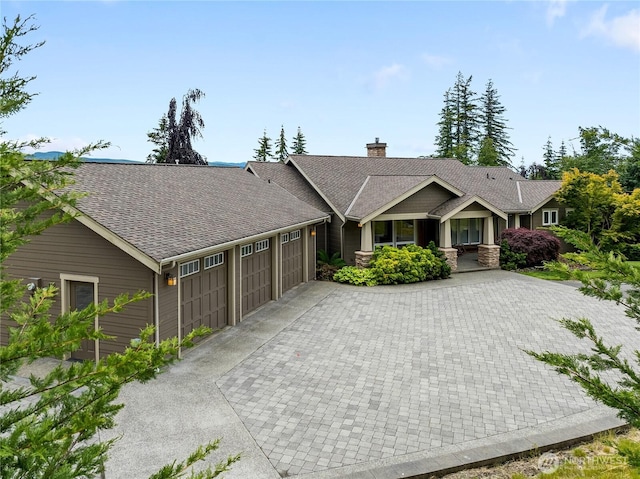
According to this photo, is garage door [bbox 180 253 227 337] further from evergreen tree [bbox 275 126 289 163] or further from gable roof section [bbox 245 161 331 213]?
evergreen tree [bbox 275 126 289 163]

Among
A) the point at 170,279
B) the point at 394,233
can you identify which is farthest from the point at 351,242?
the point at 170,279

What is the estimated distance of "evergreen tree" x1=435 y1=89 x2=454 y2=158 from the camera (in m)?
53.6

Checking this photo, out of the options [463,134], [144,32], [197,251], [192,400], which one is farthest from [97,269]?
[463,134]

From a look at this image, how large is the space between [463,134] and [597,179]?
101 ft

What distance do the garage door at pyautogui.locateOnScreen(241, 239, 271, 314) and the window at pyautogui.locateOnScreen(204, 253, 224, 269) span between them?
123cm

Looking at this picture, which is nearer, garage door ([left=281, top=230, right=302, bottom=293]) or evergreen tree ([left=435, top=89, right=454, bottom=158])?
garage door ([left=281, top=230, right=302, bottom=293])

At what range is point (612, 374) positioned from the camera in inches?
393

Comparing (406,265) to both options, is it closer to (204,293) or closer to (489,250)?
(489,250)

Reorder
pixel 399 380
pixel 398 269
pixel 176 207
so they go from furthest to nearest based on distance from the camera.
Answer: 1. pixel 398 269
2. pixel 176 207
3. pixel 399 380

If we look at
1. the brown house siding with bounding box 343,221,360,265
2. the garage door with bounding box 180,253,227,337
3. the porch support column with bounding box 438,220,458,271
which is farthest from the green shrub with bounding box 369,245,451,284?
the garage door with bounding box 180,253,227,337

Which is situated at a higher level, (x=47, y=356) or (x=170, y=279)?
(x=47, y=356)

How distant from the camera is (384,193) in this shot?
71.3ft

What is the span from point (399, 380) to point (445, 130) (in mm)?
48890

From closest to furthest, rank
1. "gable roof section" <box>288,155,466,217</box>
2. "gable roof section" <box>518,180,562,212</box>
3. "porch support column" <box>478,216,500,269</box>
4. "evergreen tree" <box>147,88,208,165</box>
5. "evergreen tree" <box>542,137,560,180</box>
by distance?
"porch support column" <box>478,216,500,269</box>, "gable roof section" <box>288,155,466,217</box>, "gable roof section" <box>518,180,562,212</box>, "evergreen tree" <box>147,88,208,165</box>, "evergreen tree" <box>542,137,560,180</box>
